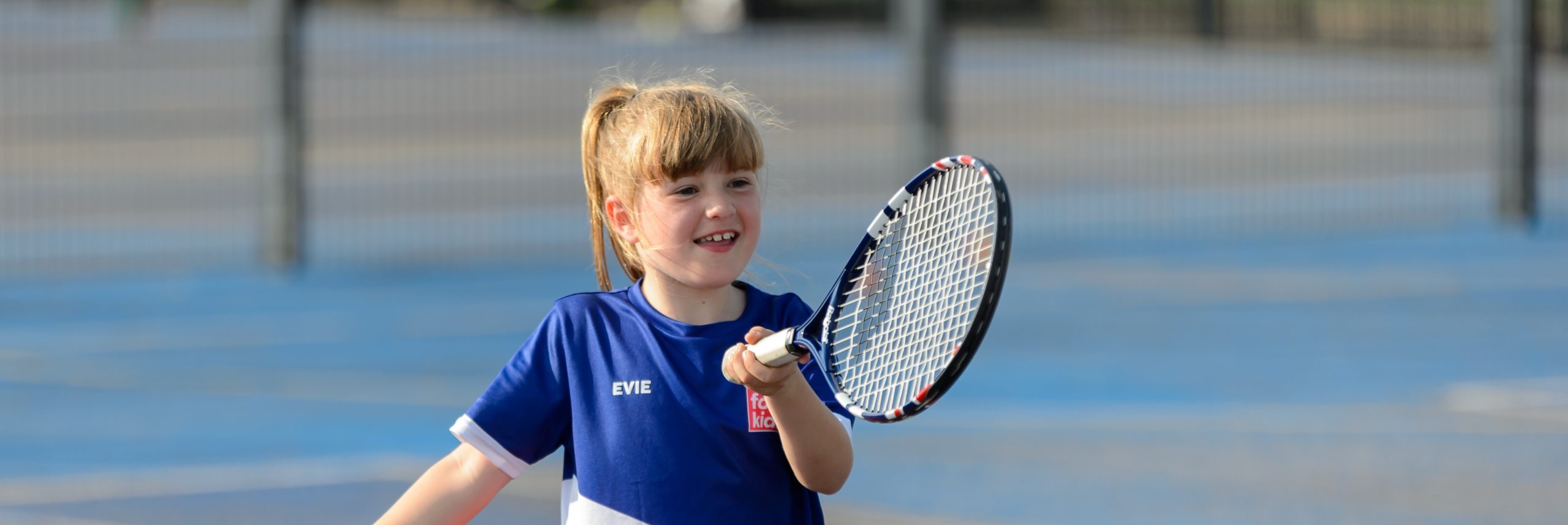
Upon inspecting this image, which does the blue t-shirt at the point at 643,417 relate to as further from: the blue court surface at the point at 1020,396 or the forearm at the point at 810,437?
the blue court surface at the point at 1020,396

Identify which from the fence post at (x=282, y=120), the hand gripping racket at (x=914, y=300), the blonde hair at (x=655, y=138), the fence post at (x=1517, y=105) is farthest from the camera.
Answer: the fence post at (x=1517, y=105)

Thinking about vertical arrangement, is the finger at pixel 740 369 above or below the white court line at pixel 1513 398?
above

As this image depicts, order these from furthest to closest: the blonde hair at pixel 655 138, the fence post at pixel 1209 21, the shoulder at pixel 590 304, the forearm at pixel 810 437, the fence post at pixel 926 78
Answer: the fence post at pixel 1209 21 < the fence post at pixel 926 78 < the shoulder at pixel 590 304 < the blonde hair at pixel 655 138 < the forearm at pixel 810 437

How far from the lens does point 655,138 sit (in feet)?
8.95

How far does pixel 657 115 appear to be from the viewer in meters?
2.75

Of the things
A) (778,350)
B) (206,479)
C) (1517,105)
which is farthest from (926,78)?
(778,350)

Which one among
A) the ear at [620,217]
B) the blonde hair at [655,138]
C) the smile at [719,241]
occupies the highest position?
the blonde hair at [655,138]

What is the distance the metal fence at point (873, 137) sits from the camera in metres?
14.6

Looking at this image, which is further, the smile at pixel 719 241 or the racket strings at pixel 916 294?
the smile at pixel 719 241

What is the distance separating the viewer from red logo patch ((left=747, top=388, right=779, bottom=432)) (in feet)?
8.90

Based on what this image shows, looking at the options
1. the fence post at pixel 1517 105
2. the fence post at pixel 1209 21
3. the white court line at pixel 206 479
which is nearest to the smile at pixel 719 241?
the white court line at pixel 206 479

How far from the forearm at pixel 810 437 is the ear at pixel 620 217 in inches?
12.7

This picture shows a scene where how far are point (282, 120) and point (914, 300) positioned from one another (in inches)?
395

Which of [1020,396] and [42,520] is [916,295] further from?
[1020,396]
